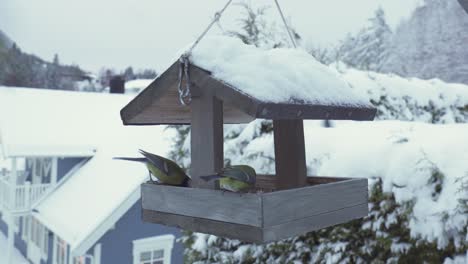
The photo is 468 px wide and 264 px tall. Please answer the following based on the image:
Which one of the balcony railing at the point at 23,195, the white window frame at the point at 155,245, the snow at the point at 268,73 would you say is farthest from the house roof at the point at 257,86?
the balcony railing at the point at 23,195

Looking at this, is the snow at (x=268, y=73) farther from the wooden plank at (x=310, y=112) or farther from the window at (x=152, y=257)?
the window at (x=152, y=257)

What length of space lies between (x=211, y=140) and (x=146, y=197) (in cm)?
35

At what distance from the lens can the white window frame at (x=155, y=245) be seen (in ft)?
22.0

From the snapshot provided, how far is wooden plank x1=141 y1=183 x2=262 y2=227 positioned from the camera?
1.24m

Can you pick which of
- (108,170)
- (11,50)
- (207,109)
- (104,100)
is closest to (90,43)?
(11,50)

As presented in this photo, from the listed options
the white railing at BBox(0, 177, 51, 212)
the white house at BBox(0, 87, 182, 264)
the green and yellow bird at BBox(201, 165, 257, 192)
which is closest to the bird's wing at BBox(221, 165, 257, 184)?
the green and yellow bird at BBox(201, 165, 257, 192)

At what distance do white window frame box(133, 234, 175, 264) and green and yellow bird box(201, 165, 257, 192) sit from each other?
225 inches

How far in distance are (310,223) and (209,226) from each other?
1.03 ft

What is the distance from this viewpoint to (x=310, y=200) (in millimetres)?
1428

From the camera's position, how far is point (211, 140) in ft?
4.65

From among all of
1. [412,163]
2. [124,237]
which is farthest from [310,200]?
[124,237]

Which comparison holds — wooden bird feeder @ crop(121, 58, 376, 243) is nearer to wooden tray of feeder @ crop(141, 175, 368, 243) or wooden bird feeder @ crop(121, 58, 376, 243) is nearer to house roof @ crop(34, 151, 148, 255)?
wooden tray of feeder @ crop(141, 175, 368, 243)

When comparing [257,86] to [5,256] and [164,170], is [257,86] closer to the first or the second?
[164,170]

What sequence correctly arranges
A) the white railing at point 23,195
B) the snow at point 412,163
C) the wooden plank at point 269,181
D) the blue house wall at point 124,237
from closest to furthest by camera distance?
the wooden plank at point 269,181 → the snow at point 412,163 → the blue house wall at point 124,237 → the white railing at point 23,195
